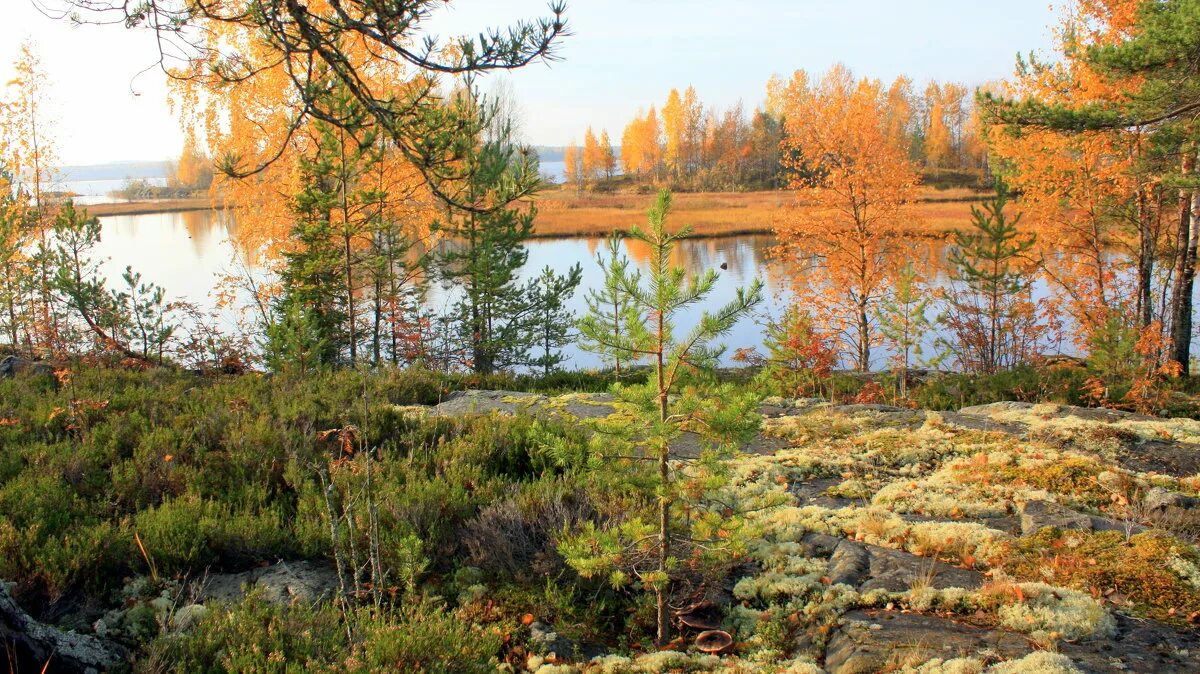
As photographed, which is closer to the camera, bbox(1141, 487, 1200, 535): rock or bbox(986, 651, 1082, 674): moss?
bbox(986, 651, 1082, 674): moss

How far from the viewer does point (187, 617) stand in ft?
12.1

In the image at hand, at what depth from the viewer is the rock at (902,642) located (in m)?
3.41

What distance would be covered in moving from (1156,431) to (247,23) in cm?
797

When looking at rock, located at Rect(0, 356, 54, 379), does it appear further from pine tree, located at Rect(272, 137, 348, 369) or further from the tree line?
the tree line

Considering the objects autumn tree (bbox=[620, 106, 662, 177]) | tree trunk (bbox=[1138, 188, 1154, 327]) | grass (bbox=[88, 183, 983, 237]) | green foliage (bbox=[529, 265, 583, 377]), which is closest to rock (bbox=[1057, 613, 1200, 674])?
green foliage (bbox=[529, 265, 583, 377])

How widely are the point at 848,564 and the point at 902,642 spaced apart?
2.99 feet

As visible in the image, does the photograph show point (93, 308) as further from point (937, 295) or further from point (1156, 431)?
point (937, 295)

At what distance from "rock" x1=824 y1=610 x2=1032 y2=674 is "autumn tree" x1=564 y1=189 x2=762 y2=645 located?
2.79ft

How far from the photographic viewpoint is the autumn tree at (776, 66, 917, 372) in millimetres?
20134

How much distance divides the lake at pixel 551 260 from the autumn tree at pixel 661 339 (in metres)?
14.7

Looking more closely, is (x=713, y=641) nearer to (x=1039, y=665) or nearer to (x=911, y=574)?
(x=911, y=574)

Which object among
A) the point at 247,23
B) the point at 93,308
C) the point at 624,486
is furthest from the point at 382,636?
the point at 93,308

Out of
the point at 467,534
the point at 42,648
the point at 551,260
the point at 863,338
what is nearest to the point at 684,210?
the point at 551,260

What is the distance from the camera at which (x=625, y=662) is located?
3.64 m
